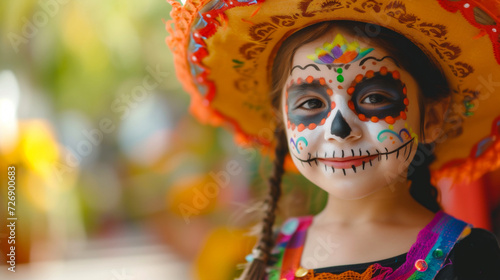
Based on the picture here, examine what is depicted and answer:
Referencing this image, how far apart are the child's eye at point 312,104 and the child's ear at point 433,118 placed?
274mm

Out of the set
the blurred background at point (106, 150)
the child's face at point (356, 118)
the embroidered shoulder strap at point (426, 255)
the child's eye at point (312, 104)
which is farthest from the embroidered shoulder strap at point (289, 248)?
the blurred background at point (106, 150)

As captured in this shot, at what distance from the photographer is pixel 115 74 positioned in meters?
3.05

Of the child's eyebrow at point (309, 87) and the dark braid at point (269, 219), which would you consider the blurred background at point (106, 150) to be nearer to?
the dark braid at point (269, 219)

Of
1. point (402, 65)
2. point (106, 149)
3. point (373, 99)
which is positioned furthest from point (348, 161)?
point (106, 149)

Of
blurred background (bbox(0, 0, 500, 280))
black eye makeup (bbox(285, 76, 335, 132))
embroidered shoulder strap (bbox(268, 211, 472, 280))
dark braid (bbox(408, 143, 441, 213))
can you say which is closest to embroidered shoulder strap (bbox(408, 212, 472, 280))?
embroidered shoulder strap (bbox(268, 211, 472, 280))

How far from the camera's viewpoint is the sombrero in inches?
39.9

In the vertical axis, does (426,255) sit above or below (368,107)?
below

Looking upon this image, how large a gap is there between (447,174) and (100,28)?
92.3 inches

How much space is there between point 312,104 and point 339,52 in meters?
0.13

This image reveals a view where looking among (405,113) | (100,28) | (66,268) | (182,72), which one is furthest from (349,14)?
(66,268)

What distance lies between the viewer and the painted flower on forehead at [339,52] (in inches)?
41.8

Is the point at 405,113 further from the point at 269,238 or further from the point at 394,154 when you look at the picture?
the point at 269,238

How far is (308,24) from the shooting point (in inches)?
44.0

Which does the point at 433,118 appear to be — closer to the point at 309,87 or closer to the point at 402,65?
the point at 402,65
